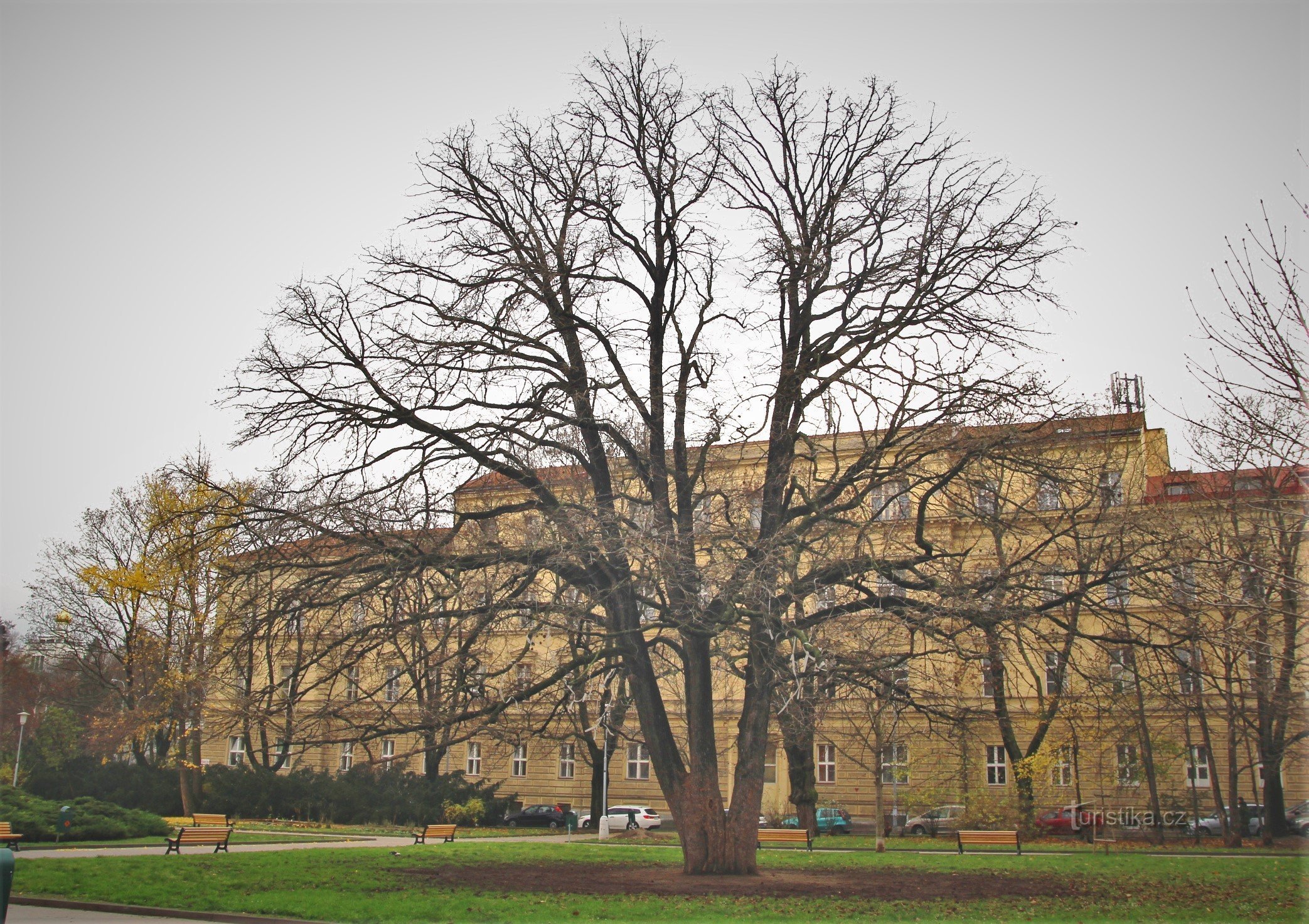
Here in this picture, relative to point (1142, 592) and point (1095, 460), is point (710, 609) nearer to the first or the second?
point (1142, 592)

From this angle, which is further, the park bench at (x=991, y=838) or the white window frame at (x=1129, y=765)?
the white window frame at (x=1129, y=765)

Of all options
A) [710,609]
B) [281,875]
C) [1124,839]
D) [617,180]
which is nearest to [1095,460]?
[710,609]

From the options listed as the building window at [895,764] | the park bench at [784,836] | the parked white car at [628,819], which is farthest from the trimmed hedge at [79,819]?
the building window at [895,764]

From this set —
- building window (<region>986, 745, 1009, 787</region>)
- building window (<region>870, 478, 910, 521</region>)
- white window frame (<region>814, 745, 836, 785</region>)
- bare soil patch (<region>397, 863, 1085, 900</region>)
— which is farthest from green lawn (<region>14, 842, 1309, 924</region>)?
white window frame (<region>814, 745, 836, 785</region>)

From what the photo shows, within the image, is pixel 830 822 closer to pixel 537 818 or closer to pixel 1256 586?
pixel 537 818

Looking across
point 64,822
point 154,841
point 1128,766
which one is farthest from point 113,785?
point 1128,766

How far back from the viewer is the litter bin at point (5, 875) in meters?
4.09

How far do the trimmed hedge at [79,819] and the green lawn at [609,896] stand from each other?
721 cm

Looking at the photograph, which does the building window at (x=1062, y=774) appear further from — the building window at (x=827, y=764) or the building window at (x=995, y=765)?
the building window at (x=827, y=764)

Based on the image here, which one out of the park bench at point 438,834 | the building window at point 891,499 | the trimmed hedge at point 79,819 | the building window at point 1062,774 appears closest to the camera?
the building window at point 891,499

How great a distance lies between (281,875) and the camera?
17.7 metres

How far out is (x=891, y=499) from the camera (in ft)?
47.3

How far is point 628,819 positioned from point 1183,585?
3285 centimetres

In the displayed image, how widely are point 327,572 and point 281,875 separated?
19.0ft
